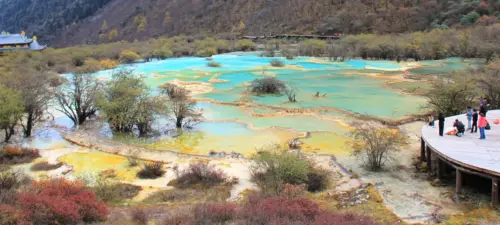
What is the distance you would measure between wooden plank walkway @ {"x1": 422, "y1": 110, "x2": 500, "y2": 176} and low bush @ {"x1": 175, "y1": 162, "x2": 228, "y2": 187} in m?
6.94

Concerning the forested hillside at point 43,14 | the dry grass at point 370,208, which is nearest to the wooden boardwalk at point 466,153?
the dry grass at point 370,208

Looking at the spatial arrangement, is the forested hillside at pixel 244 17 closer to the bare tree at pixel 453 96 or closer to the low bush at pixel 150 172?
the bare tree at pixel 453 96

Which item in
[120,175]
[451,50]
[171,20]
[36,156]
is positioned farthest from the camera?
[171,20]

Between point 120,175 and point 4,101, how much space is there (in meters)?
8.48

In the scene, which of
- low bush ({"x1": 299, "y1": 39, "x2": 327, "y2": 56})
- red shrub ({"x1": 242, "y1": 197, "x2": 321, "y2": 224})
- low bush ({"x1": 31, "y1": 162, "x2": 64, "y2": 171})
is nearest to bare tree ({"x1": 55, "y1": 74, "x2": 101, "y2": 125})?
low bush ({"x1": 31, "y1": 162, "x2": 64, "y2": 171})

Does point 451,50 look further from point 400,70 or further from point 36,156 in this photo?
point 36,156

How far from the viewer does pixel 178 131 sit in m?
21.7

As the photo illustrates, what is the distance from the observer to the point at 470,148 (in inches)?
493

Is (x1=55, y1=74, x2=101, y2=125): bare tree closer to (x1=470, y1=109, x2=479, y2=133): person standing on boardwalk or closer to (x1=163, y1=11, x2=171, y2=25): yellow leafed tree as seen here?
(x1=470, y1=109, x2=479, y2=133): person standing on boardwalk

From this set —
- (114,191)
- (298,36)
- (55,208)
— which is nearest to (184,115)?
(114,191)

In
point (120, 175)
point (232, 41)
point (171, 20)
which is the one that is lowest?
point (120, 175)

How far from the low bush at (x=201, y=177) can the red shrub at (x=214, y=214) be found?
15.5 ft

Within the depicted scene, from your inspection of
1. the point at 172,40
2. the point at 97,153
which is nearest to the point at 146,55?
the point at 172,40

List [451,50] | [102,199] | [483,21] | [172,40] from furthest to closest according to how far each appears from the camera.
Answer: [172,40], [483,21], [451,50], [102,199]
